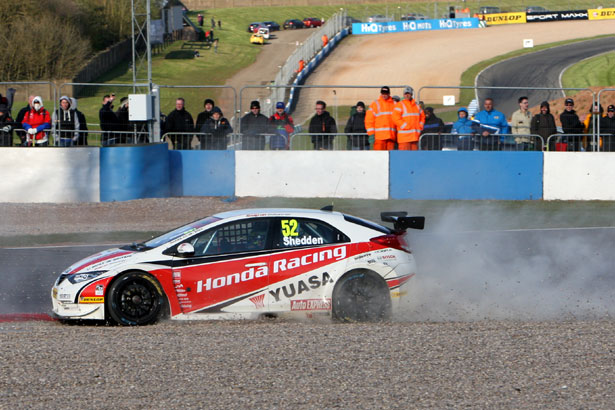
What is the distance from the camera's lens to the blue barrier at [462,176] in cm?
1769

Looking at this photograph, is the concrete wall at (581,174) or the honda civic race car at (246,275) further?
the concrete wall at (581,174)

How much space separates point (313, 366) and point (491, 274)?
523cm

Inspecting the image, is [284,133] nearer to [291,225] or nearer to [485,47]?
[291,225]

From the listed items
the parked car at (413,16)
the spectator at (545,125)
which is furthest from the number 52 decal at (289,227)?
the parked car at (413,16)

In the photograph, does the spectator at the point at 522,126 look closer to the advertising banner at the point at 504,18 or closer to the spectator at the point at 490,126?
the spectator at the point at 490,126

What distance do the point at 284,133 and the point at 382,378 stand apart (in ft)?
40.0

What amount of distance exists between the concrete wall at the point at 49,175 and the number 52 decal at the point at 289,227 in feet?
30.6

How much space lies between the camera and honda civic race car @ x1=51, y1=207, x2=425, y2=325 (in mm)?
8680

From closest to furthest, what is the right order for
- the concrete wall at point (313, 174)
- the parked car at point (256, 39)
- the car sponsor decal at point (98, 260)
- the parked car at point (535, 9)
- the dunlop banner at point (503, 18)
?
the car sponsor decal at point (98, 260)
the concrete wall at point (313, 174)
the parked car at point (256, 39)
the dunlop banner at point (503, 18)
the parked car at point (535, 9)

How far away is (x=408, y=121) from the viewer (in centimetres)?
1764

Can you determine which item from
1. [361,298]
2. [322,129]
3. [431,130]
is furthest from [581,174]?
[361,298]

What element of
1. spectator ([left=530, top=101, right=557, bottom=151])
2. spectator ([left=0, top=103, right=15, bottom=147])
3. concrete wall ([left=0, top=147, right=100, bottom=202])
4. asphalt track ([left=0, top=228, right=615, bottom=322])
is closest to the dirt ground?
spectator ([left=530, top=101, right=557, bottom=151])

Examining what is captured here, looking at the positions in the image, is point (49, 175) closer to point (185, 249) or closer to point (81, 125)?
point (81, 125)

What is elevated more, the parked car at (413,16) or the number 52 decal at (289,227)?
the parked car at (413,16)
